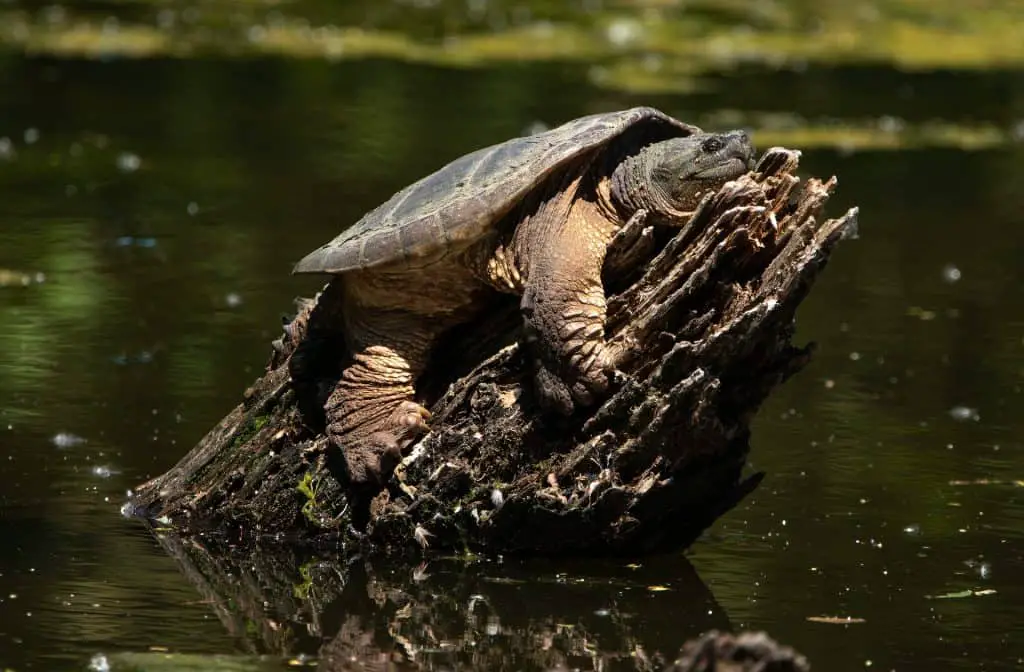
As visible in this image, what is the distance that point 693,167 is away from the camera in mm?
6520

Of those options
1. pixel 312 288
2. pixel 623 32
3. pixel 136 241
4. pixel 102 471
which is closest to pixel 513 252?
pixel 102 471

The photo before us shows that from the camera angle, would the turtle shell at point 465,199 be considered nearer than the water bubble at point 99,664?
No

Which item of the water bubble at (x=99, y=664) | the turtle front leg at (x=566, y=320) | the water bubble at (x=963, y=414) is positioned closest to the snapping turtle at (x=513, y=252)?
the turtle front leg at (x=566, y=320)

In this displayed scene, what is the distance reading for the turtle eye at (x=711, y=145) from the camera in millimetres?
6473

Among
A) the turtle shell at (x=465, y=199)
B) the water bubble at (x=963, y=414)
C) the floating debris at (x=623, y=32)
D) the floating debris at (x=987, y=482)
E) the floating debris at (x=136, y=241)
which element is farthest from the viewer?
the floating debris at (x=623, y=32)

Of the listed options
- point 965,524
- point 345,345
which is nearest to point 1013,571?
point 965,524

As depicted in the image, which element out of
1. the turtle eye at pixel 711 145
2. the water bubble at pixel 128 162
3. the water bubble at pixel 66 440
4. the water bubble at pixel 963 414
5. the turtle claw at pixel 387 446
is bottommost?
the water bubble at pixel 963 414

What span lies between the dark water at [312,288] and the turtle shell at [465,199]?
43.6 inches

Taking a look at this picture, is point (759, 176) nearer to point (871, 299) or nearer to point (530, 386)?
point (530, 386)

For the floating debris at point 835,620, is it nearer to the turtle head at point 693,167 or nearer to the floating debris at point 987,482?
the turtle head at point 693,167

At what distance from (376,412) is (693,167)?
4.49 feet

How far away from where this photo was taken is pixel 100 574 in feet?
21.5

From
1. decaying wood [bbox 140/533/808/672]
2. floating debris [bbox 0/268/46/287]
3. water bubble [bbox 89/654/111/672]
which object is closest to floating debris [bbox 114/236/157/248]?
floating debris [bbox 0/268/46/287]

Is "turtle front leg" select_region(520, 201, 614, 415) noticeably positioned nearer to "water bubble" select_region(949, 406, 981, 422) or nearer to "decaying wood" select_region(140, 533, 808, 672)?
"decaying wood" select_region(140, 533, 808, 672)
